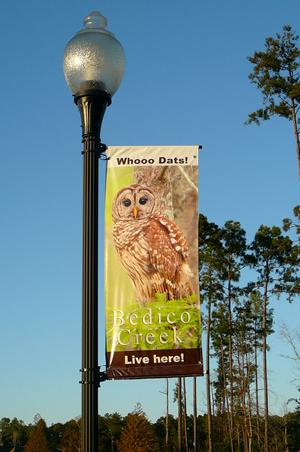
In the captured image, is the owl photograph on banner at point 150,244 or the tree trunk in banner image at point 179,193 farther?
the tree trunk in banner image at point 179,193

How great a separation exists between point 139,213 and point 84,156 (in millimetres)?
760

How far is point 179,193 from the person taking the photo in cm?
670

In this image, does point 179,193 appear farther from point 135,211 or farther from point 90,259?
point 90,259

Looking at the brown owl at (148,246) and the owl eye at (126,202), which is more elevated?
the owl eye at (126,202)

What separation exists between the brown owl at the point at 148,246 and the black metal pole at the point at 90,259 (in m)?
0.55

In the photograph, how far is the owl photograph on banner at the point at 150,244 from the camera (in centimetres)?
653

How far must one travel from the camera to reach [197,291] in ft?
21.3

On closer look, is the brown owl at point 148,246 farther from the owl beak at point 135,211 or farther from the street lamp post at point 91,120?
the street lamp post at point 91,120

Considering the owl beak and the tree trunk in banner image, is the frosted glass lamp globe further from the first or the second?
the owl beak

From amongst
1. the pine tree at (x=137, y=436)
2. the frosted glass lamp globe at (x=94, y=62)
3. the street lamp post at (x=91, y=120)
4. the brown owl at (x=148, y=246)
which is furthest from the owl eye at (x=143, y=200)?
the pine tree at (x=137, y=436)

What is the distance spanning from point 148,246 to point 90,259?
33.8 inches

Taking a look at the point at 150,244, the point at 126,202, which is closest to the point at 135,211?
the point at 126,202

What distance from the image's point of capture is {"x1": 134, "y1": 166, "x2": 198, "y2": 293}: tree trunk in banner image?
21.8ft

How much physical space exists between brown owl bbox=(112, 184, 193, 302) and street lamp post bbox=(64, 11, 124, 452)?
540 mm
